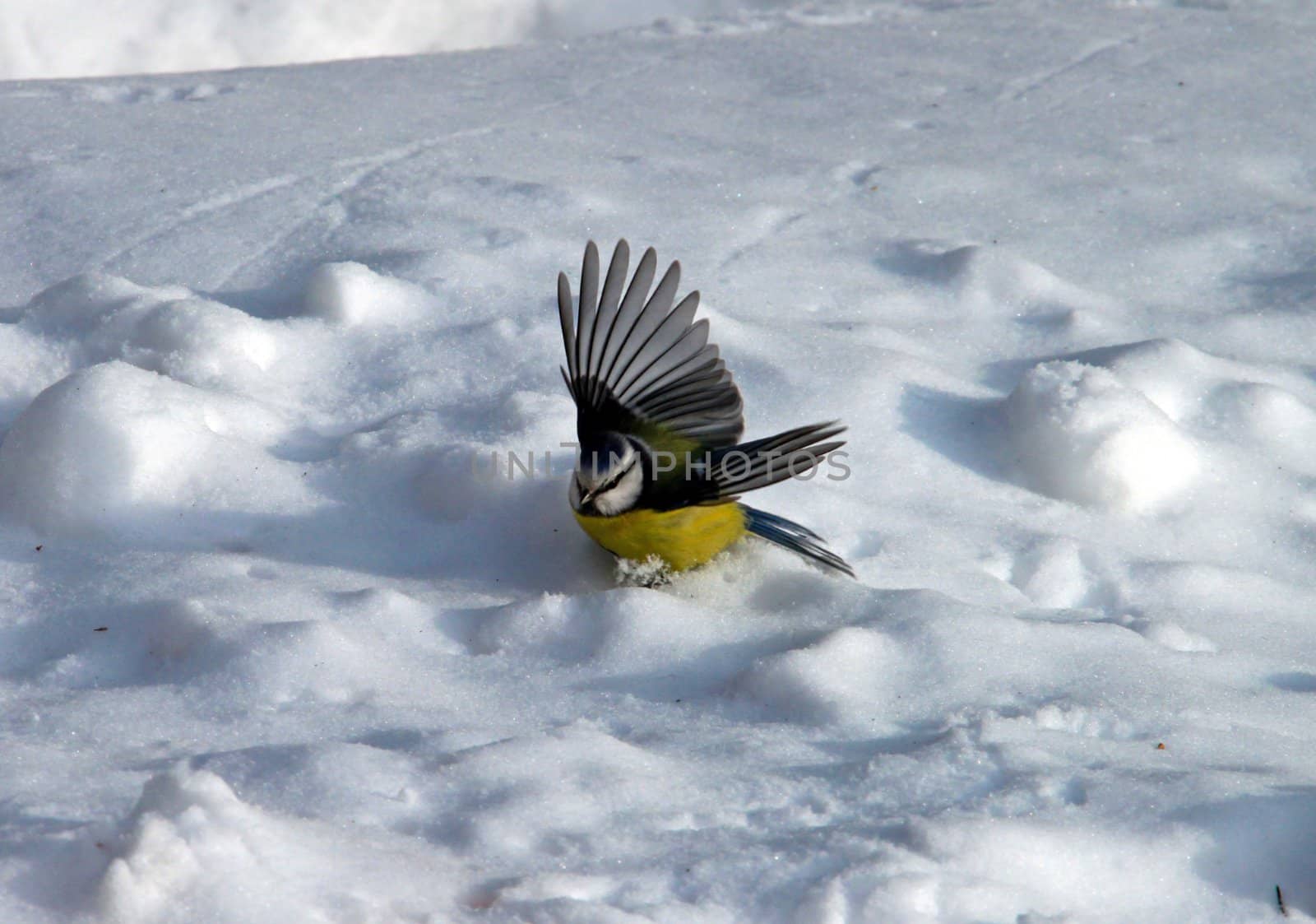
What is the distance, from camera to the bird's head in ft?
8.53

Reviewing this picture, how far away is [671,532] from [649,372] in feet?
1.32

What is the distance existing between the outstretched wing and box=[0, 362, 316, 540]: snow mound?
79 cm

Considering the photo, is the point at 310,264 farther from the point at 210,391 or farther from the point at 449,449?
the point at 449,449

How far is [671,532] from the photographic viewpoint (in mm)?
2699

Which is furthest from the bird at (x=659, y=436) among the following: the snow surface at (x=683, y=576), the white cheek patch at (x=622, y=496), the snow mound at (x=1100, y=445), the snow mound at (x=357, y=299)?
the snow mound at (x=357, y=299)

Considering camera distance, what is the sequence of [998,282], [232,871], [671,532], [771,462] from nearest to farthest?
1. [232,871]
2. [771,462]
3. [671,532]
4. [998,282]

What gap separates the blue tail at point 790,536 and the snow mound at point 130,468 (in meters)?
1.11

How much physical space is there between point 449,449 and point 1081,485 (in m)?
1.72

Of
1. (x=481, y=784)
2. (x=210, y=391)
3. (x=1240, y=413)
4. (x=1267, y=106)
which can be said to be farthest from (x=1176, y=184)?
(x=481, y=784)

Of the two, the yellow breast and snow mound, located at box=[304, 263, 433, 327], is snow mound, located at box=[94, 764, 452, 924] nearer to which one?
the yellow breast

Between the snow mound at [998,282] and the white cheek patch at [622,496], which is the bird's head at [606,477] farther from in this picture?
the snow mound at [998,282]

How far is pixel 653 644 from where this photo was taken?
101 inches

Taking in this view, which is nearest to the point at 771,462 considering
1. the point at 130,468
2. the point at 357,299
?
the point at 130,468

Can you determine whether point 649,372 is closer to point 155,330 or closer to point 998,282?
point 155,330
